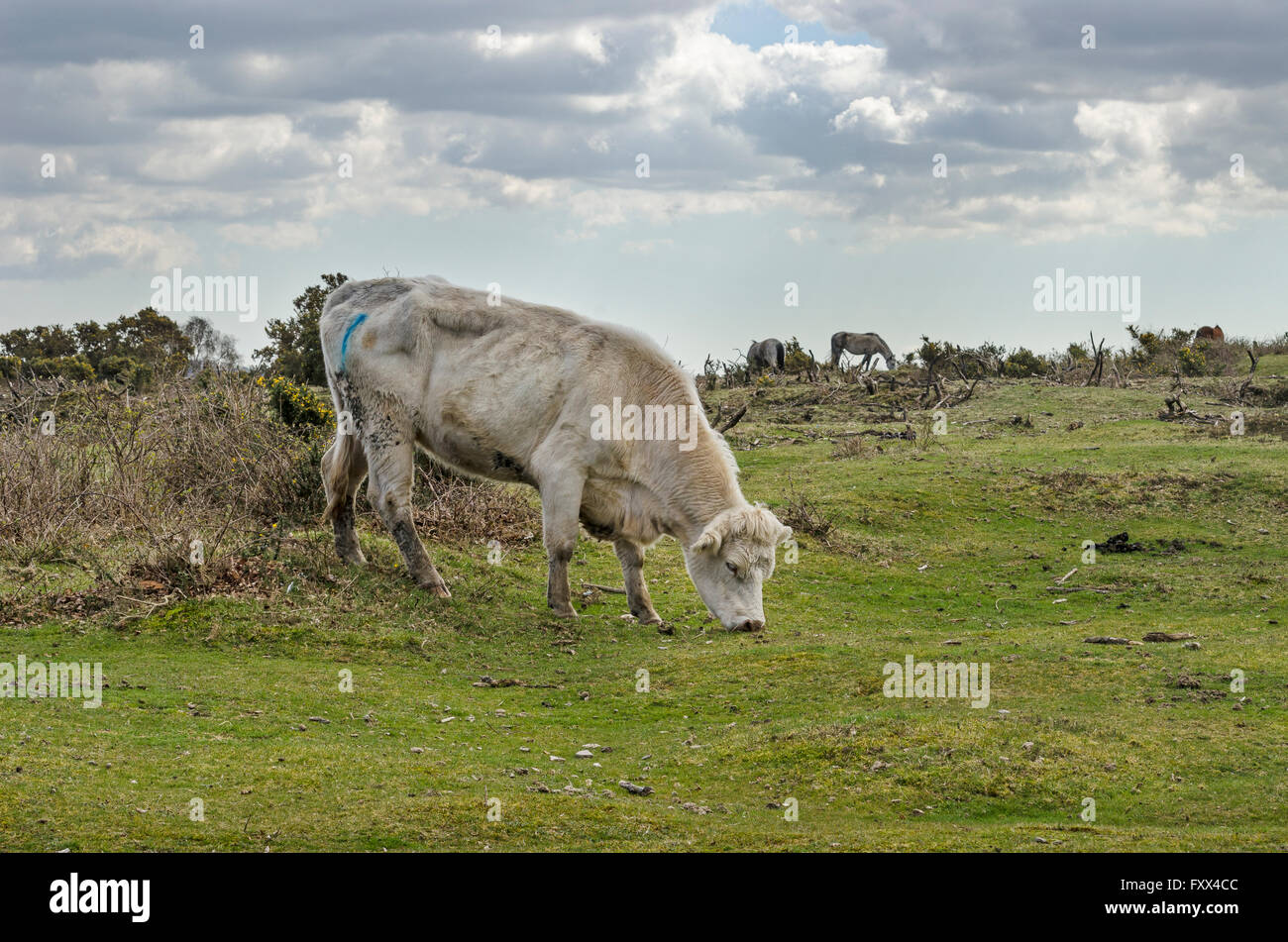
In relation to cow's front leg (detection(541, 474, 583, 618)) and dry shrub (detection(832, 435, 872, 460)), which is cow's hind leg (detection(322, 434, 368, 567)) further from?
dry shrub (detection(832, 435, 872, 460))

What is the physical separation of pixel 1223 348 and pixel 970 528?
84.3 ft

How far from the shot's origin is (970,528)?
1627 cm

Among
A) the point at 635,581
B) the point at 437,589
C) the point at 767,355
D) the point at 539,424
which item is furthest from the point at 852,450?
the point at 767,355

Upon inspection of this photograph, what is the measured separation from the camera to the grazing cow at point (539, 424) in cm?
1145

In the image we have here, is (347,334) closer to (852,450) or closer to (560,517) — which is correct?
(560,517)

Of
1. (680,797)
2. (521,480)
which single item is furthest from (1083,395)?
(680,797)

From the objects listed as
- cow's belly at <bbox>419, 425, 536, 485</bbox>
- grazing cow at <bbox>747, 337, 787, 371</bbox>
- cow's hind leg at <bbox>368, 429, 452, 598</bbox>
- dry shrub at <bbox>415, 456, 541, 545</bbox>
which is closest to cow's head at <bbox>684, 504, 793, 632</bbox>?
cow's belly at <bbox>419, 425, 536, 485</bbox>

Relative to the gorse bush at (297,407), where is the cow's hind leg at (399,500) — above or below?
below

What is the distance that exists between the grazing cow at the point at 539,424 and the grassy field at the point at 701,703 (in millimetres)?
682

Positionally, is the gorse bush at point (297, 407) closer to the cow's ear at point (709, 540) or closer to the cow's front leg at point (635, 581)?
the cow's front leg at point (635, 581)

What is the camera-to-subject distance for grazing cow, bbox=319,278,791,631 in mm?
11445

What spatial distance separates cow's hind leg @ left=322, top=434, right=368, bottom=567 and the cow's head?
3564 mm

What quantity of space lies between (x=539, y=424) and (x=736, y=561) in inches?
93.6

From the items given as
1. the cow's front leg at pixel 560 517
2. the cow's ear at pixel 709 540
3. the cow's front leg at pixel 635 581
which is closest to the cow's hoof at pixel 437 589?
the cow's front leg at pixel 560 517
